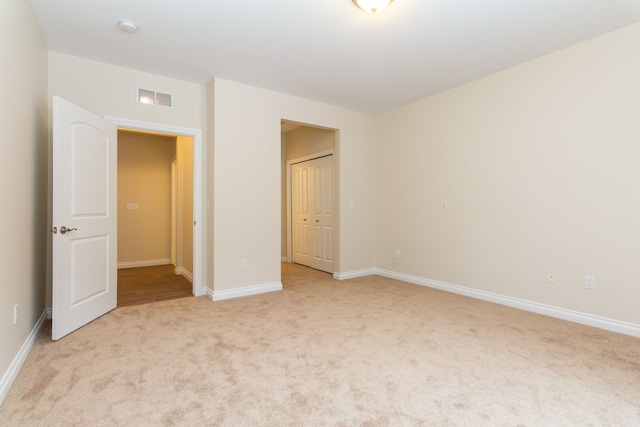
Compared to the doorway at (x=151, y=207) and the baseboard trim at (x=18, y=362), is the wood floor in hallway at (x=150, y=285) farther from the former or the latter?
the baseboard trim at (x=18, y=362)

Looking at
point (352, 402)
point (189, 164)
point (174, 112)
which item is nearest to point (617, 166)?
point (352, 402)

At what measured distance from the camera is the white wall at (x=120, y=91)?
10.3 feet

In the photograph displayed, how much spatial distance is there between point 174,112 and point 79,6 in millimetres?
1379

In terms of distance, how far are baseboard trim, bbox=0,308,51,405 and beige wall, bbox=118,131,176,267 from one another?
3278 millimetres

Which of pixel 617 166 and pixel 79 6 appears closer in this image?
pixel 79 6

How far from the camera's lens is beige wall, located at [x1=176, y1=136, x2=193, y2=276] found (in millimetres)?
4637

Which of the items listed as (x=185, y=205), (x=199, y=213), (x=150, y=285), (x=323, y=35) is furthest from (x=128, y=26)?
(x=150, y=285)

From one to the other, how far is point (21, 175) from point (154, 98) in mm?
1744

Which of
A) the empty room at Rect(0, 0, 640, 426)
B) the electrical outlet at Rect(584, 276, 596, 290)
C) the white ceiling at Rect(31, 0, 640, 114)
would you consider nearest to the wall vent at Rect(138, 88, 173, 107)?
the empty room at Rect(0, 0, 640, 426)

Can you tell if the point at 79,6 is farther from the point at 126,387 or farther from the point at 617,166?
the point at 617,166

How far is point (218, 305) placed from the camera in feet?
11.4

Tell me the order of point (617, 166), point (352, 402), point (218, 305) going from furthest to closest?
point (218, 305), point (617, 166), point (352, 402)

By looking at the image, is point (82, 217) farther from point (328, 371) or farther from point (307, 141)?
point (307, 141)

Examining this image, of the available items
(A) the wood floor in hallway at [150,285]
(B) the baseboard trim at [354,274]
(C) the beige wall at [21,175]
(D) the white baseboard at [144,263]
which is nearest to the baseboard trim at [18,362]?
(C) the beige wall at [21,175]
